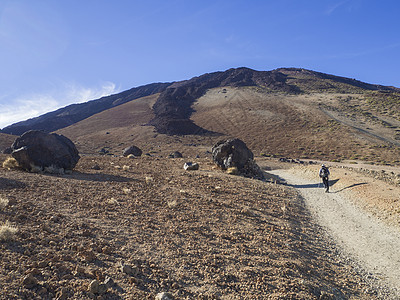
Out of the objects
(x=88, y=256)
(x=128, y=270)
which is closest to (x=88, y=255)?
(x=88, y=256)

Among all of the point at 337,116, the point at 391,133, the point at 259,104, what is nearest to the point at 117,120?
the point at 259,104

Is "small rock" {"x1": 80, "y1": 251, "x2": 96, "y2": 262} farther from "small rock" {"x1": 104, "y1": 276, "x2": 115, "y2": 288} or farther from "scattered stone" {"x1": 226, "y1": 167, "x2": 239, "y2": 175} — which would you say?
"scattered stone" {"x1": 226, "y1": 167, "x2": 239, "y2": 175}

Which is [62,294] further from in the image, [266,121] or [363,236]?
[266,121]

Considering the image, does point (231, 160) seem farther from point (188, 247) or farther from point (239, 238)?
point (188, 247)

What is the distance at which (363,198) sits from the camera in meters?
13.0

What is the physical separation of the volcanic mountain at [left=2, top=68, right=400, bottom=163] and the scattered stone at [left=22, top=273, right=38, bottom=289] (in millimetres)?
45995

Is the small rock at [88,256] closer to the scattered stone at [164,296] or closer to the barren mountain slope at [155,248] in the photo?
the barren mountain slope at [155,248]

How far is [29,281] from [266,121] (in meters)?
67.8

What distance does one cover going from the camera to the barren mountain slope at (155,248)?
4188mm

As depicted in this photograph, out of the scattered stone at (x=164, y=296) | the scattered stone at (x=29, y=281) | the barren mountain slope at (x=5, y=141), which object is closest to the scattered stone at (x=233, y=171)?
the scattered stone at (x=164, y=296)

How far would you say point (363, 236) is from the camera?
8875 millimetres

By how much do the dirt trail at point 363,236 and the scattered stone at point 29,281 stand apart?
7.08m

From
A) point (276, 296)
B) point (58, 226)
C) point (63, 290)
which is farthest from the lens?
point (58, 226)

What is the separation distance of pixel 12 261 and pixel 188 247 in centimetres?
352
